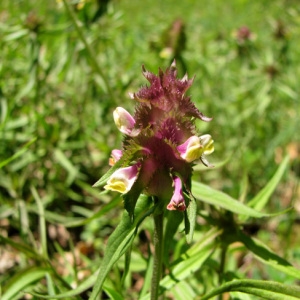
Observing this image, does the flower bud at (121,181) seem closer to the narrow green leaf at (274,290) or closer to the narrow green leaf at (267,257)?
the narrow green leaf at (274,290)

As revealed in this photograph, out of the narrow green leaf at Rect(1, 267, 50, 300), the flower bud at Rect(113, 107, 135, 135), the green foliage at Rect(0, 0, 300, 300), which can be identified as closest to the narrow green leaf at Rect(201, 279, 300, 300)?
the flower bud at Rect(113, 107, 135, 135)

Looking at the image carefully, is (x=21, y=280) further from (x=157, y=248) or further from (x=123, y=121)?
(x=123, y=121)

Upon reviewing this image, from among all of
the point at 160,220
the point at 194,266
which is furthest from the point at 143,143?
the point at 194,266

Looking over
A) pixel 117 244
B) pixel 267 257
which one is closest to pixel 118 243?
pixel 117 244

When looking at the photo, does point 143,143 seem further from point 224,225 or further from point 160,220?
point 224,225

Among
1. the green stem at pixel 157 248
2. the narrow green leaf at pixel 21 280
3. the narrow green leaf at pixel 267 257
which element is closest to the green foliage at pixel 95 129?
the narrow green leaf at pixel 21 280
